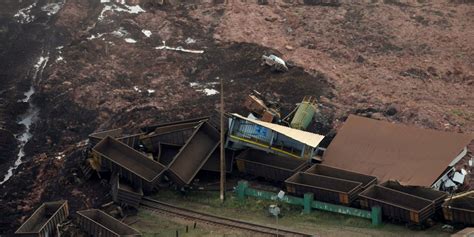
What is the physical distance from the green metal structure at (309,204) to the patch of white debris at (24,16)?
91.4 ft

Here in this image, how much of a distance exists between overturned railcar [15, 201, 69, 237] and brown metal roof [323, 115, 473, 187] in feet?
39.8

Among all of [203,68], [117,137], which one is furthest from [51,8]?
[117,137]

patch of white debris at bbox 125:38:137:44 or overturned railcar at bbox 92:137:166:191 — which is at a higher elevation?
patch of white debris at bbox 125:38:137:44

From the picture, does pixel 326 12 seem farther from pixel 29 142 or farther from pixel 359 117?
pixel 29 142

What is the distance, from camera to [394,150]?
29312 millimetres

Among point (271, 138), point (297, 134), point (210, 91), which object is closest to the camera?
point (297, 134)

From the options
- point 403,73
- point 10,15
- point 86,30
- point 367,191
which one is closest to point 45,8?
point 10,15

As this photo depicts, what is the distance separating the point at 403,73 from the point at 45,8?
28.7 m

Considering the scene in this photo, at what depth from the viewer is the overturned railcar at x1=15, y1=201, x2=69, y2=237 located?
24.5 meters

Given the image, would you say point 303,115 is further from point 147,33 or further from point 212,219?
point 147,33

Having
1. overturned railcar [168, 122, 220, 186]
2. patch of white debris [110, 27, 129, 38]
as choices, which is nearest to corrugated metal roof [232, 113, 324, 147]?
overturned railcar [168, 122, 220, 186]

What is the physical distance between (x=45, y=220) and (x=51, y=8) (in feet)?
92.6

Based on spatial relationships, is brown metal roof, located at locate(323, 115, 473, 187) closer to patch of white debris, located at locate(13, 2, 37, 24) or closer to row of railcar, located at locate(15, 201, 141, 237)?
row of railcar, located at locate(15, 201, 141, 237)

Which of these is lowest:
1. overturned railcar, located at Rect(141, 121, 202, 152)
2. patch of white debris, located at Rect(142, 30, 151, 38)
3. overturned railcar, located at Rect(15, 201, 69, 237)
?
overturned railcar, located at Rect(15, 201, 69, 237)
